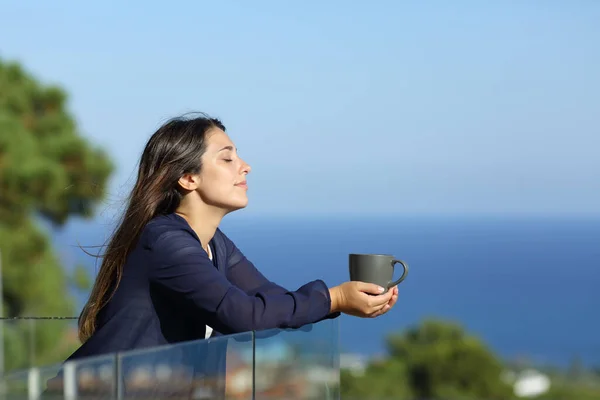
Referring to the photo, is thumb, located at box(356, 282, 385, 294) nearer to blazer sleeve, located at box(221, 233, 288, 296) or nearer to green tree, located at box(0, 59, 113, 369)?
blazer sleeve, located at box(221, 233, 288, 296)

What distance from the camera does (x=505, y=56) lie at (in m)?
84.4

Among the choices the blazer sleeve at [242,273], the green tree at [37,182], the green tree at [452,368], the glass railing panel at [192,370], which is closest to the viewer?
the glass railing panel at [192,370]

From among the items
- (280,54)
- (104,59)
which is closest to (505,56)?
(280,54)

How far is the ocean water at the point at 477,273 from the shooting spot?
68375 mm

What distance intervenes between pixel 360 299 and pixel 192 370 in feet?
1.58

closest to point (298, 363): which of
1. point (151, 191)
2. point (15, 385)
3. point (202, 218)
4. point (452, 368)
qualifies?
point (202, 218)

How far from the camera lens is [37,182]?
54.7ft

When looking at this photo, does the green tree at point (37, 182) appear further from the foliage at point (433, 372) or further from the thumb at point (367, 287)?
the foliage at point (433, 372)

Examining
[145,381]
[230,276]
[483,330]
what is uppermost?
[230,276]

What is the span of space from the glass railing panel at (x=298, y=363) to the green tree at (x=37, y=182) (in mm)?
12944

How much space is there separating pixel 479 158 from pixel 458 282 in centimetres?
1142

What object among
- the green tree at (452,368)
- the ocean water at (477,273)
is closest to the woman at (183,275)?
the green tree at (452,368)

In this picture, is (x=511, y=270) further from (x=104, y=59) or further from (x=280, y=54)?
(x=104, y=59)

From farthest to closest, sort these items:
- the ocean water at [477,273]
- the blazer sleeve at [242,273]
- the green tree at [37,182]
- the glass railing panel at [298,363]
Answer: the ocean water at [477,273] → the green tree at [37,182] → the blazer sleeve at [242,273] → the glass railing panel at [298,363]
